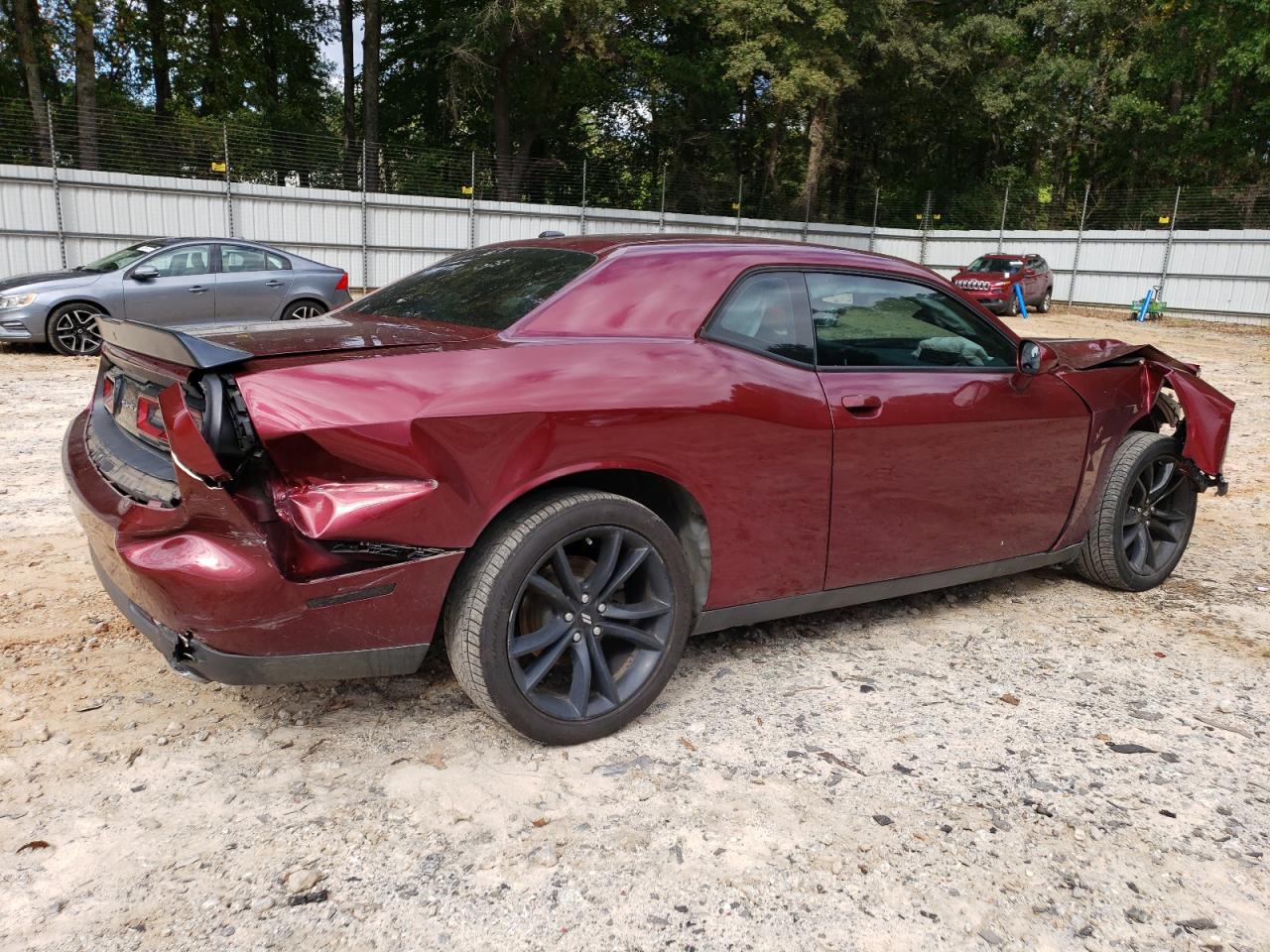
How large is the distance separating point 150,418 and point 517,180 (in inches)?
902

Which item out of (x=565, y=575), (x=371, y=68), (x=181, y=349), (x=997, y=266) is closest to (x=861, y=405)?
(x=565, y=575)

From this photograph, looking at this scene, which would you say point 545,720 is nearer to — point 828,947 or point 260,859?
point 260,859

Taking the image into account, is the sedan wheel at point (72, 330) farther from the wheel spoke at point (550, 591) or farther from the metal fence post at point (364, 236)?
the metal fence post at point (364, 236)

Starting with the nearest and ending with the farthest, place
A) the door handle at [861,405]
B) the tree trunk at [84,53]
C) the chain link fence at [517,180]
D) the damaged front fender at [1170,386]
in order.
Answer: the door handle at [861,405] < the damaged front fender at [1170,386] < the chain link fence at [517,180] < the tree trunk at [84,53]

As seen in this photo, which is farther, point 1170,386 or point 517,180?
point 517,180

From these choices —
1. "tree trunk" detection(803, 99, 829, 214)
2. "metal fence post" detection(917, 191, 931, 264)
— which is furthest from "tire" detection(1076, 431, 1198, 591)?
"metal fence post" detection(917, 191, 931, 264)

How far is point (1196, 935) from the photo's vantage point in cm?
228

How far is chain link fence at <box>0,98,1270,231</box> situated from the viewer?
19234 mm

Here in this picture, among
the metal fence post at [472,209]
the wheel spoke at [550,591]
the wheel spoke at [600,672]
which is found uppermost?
the metal fence post at [472,209]

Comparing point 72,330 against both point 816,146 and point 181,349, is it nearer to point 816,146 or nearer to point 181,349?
point 181,349

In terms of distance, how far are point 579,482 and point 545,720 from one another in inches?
28.4

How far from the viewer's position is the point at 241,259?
39.0 feet

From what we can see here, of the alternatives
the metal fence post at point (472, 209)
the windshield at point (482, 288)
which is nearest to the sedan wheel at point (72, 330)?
the windshield at point (482, 288)

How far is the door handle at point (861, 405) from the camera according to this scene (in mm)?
3426
